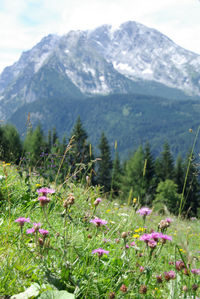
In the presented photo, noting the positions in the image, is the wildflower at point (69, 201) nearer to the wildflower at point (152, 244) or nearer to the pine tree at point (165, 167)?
the wildflower at point (152, 244)

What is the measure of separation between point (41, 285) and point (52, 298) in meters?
0.23

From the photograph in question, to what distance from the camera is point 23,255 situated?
2639mm

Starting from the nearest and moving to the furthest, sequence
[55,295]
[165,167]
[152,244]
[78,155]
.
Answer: [55,295] < [152,244] < [78,155] < [165,167]

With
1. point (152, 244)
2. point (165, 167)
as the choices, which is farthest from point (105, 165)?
point (152, 244)

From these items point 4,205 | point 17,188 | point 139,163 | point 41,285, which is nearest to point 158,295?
point 41,285

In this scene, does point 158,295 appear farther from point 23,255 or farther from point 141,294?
point 23,255

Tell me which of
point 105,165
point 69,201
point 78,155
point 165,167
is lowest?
point 105,165

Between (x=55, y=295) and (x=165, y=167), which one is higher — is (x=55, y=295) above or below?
above

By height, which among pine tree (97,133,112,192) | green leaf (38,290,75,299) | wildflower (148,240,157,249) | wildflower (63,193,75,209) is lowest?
pine tree (97,133,112,192)

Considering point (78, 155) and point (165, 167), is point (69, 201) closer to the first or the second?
point (78, 155)

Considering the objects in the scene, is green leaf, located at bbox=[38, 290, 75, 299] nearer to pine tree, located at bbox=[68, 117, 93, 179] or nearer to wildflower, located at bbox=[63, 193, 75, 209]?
wildflower, located at bbox=[63, 193, 75, 209]

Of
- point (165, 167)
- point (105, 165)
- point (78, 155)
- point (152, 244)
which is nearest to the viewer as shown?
point (152, 244)

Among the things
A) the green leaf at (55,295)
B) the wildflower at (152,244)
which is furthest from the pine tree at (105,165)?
the green leaf at (55,295)

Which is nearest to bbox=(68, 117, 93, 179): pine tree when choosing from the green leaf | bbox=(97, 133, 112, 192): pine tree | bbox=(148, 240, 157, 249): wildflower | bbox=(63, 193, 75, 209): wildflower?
bbox=(63, 193, 75, 209): wildflower
